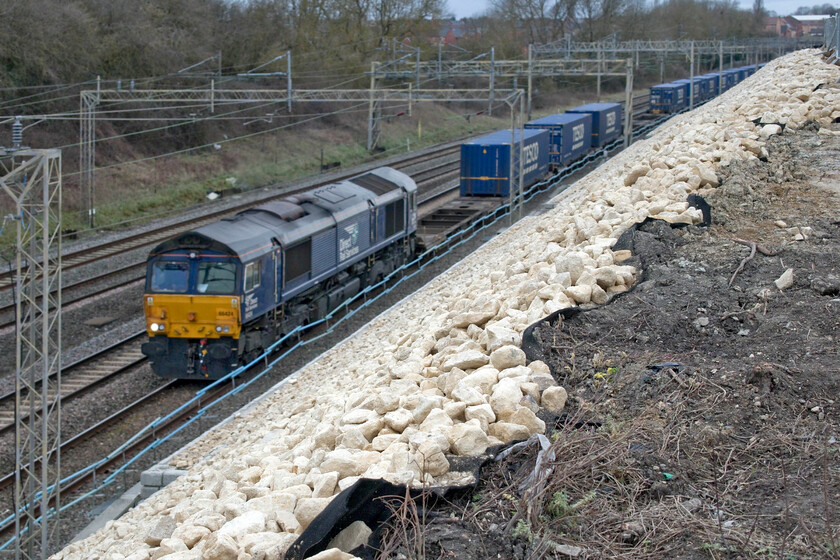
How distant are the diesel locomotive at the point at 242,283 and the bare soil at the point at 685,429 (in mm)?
9227

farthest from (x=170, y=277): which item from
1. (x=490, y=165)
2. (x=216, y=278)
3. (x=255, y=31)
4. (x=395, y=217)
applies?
(x=255, y=31)

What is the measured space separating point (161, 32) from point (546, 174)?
25.6 m

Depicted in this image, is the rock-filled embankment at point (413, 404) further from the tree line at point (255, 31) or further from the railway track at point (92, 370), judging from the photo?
the tree line at point (255, 31)

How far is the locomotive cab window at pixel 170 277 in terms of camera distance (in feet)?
56.6

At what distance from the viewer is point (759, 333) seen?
863cm

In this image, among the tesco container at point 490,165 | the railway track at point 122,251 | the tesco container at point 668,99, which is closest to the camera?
the railway track at point 122,251

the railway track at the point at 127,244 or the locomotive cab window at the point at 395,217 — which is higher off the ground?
the locomotive cab window at the point at 395,217

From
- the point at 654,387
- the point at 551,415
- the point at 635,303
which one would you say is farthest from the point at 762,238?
the point at 551,415

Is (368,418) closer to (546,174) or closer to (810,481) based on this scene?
(810,481)

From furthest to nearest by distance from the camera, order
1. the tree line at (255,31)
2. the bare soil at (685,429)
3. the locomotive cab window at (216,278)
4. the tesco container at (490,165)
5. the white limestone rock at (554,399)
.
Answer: the tree line at (255,31) → the tesco container at (490,165) → the locomotive cab window at (216,278) → the white limestone rock at (554,399) → the bare soil at (685,429)

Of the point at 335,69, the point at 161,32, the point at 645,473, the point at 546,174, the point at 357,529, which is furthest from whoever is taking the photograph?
the point at 335,69

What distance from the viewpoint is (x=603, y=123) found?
1802 inches

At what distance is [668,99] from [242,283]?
48.4 metres

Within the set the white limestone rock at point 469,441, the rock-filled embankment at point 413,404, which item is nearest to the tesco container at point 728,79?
the rock-filled embankment at point 413,404
